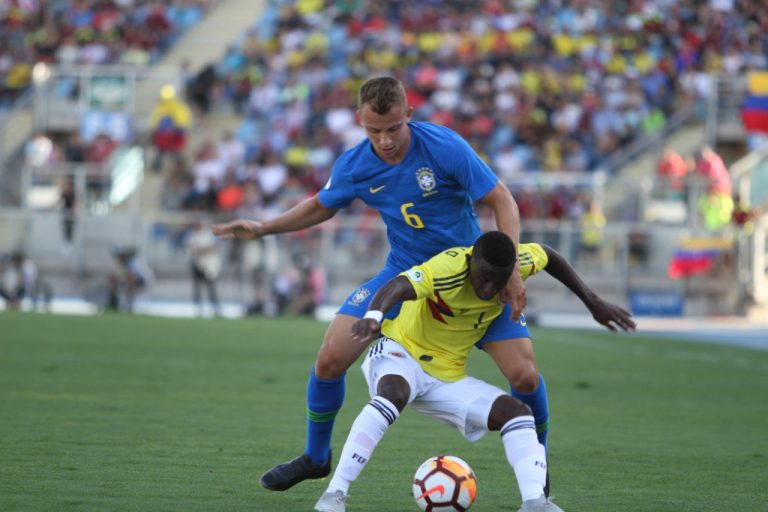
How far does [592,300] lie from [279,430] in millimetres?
3295

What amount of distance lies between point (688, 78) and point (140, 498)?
25.5 meters

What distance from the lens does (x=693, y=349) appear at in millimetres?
18734

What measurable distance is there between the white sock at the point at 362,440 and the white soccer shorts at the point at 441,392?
8.2 inches

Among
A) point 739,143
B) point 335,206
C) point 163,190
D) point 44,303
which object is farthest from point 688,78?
point 335,206

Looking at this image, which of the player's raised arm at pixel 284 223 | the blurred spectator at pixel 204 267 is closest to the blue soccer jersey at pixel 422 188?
the player's raised arm at pixel 284 223

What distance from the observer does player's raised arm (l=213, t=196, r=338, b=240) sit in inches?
294

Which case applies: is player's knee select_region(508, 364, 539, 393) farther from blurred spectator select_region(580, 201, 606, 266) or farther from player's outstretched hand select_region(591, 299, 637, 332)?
blurred spectator select_region(580, 201, 606, 266)

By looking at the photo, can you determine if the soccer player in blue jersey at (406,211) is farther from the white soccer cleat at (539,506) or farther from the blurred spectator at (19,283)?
the blurred spectator at (19,283)

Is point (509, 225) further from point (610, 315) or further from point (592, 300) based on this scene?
point (610, 315)

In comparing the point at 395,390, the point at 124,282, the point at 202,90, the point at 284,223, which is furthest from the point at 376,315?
the point at 202,90

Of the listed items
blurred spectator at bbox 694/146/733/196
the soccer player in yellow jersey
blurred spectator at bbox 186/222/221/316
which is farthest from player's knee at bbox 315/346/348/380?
blurred spectator at bbox 694/146/733/196

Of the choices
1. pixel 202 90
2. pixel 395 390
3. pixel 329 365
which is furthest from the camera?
pixel 202 90

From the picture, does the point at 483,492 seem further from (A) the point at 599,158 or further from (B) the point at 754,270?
(A) the point at 599,158

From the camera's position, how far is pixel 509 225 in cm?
686
